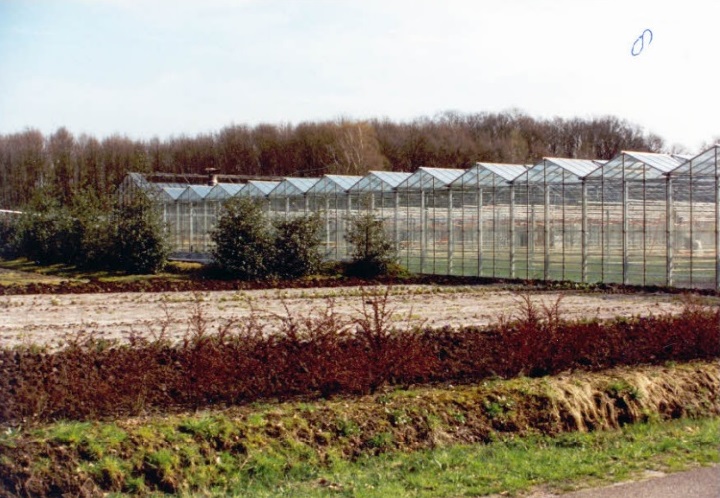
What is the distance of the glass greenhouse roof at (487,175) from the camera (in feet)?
101

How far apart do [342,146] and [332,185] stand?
33402 mm

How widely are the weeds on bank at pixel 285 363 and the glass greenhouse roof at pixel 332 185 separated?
77.7 ft

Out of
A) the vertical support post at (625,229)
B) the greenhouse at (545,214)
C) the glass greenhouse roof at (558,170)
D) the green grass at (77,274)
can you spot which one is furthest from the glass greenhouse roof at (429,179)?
the green grass at (77,274)

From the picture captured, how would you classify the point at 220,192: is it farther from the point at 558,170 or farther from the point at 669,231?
the point at 669,231

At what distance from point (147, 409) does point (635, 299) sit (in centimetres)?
1595

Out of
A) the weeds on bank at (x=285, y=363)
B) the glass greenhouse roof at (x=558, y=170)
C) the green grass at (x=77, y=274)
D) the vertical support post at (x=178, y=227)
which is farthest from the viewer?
the vertical support post at (x=178, y=227)

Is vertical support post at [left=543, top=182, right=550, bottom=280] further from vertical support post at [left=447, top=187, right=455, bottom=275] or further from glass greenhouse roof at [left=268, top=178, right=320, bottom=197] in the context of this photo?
glass greenhouse roof at [left=268, top=178, right=320, bottom=197]

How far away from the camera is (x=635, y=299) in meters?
22.5

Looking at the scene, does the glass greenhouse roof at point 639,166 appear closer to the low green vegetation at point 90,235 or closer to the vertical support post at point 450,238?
the vertical support post at point 450,238

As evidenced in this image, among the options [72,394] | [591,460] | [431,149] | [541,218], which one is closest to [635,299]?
[541,218]

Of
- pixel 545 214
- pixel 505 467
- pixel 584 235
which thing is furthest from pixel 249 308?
pixel 505 467

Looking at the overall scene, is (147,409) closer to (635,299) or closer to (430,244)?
(635,299)

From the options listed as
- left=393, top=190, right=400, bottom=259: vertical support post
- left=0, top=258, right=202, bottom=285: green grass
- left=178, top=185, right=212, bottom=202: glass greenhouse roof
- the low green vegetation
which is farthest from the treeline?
left=393, top=190, right=400, bottom=259: vertical support post

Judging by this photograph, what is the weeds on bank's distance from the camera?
A: 9.07 metres
